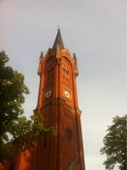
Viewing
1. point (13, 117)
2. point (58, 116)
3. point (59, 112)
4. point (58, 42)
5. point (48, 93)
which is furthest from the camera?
point (58, 42)

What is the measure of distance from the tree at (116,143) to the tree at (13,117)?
6931 millimetres

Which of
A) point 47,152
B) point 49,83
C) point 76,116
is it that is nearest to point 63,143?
point 47,152

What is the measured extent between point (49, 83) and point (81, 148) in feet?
36.4

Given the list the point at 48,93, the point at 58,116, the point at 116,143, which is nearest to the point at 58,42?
the point at 48,93

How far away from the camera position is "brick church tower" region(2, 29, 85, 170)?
75.4 ft

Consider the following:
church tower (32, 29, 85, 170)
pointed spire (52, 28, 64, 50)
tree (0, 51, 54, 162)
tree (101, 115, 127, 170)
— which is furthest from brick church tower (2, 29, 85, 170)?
tree (0, 51, 54, 162)

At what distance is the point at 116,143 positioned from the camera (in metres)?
17.7

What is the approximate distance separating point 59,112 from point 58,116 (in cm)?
60

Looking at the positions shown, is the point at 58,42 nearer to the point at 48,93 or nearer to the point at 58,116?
the point at 48,93

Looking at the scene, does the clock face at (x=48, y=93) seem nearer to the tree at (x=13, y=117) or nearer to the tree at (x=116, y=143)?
the tree at (x=116, y=143)

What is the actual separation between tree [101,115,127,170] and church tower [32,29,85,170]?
5.40 metres

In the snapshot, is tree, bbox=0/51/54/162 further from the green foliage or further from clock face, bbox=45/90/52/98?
clock face, bbox=45/90/52/98

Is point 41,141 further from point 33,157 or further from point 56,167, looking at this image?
point 56,167

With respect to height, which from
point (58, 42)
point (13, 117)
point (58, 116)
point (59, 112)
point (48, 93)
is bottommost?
point (13, 117)
